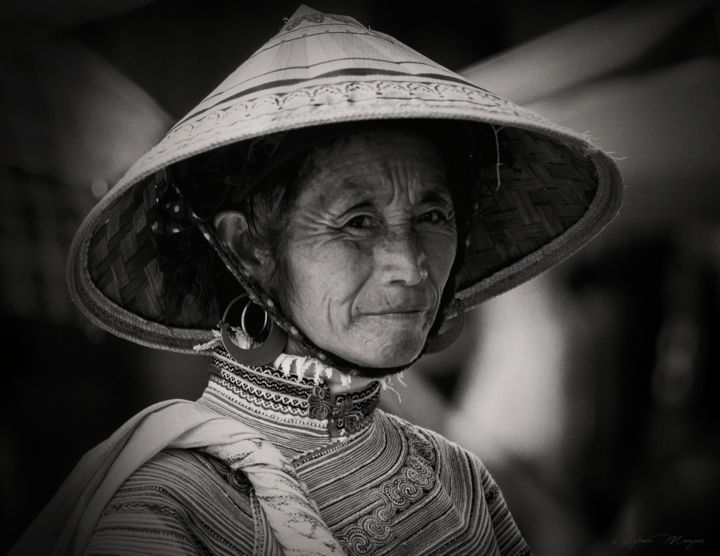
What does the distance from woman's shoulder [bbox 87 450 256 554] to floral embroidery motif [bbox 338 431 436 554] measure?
0.66 feet

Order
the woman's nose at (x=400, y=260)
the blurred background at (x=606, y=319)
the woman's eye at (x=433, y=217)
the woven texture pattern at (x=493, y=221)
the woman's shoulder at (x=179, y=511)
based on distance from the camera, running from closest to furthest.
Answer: the woman's shoulder at (x=179, y=511)
the woman's nose at (x=400, y=260)
the woman's eye at (x=433, y=217)
the woven texture pattern at (x=493, y=221)
the blurred background at (x=606, y=319)

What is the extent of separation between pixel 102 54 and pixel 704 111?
70.5 inches

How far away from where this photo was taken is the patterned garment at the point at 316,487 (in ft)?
4.07

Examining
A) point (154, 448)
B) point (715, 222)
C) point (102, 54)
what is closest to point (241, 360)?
point (154, 448)

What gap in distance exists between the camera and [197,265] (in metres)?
1.67

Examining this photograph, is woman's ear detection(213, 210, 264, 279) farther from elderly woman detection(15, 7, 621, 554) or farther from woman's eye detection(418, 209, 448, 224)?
woman's eye detection(418, 209, 448, 224)

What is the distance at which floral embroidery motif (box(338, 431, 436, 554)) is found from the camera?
140 cm

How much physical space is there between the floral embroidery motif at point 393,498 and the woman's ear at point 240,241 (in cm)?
49

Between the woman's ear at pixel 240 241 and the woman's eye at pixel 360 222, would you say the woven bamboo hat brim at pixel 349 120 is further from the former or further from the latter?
the woman's eye at pixel 360 222

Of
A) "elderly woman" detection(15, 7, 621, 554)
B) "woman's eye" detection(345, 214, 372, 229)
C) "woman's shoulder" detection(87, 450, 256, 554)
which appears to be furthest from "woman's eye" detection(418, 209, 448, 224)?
"woman's shoulder" detection(87, 450, 256, 554)

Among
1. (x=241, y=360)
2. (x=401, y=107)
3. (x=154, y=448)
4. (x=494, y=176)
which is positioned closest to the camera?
(x=401, y=107)

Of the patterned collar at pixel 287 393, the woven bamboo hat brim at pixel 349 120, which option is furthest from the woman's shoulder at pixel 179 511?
the woven bamboo hat brim at pixel 349 120

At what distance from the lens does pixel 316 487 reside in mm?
1427

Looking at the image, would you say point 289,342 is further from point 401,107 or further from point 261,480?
point 401,107
